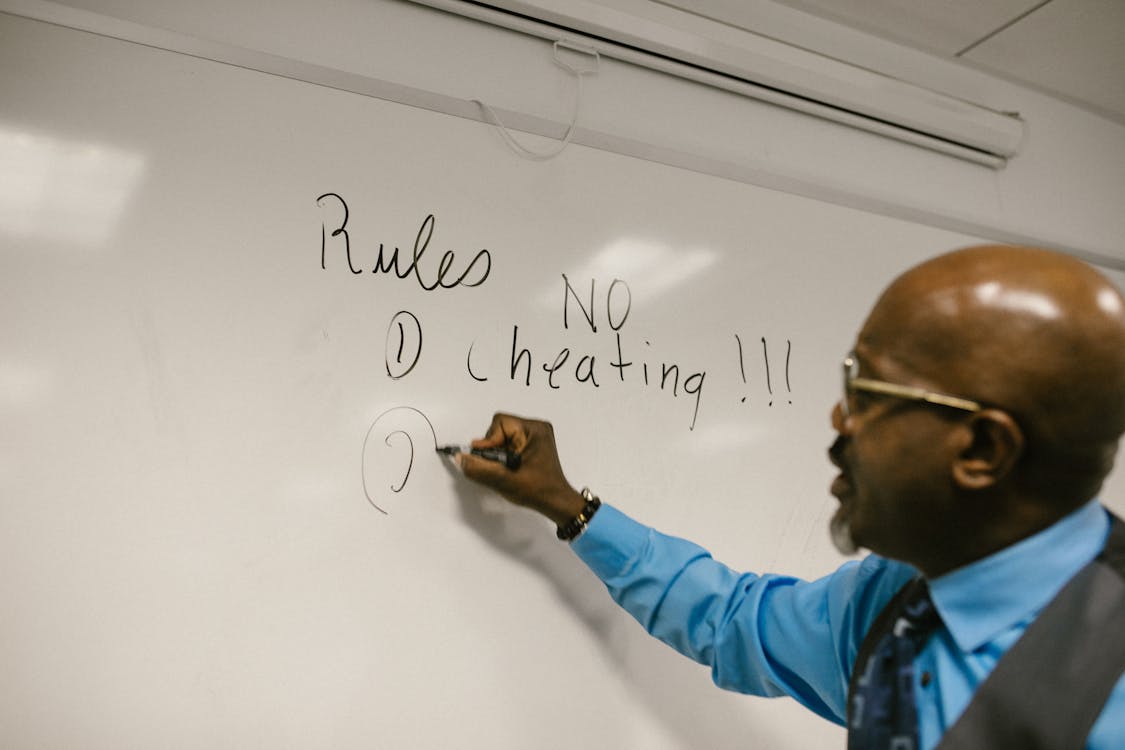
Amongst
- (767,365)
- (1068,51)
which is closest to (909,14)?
(1068,51)

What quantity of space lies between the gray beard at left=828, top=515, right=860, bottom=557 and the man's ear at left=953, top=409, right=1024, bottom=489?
110 millimetres

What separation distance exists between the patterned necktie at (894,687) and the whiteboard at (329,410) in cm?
36

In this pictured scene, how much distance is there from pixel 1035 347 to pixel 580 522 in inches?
18.8

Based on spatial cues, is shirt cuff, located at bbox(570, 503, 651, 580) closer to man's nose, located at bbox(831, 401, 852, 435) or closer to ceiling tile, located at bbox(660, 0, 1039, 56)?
man's nose, located at bbox(831, 401, 852, 435)

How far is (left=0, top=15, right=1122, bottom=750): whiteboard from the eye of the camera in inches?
28.2

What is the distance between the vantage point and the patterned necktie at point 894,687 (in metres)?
0.59

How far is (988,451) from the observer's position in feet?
1.91

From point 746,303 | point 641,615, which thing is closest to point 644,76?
point 746,303

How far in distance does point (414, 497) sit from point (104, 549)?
11.5 inches

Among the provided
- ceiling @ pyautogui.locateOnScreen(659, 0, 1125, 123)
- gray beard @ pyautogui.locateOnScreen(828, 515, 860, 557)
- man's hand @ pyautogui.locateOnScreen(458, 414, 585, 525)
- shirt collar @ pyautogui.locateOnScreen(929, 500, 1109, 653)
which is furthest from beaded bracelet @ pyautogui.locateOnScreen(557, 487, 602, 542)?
ceiling @ pyautogui.locateOnScreen(659, 0, 1125, 123)

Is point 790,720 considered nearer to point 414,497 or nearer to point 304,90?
point 414,497

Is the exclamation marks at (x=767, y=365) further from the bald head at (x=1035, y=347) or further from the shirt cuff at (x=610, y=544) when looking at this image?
the bald head at (x=1035, y=347)

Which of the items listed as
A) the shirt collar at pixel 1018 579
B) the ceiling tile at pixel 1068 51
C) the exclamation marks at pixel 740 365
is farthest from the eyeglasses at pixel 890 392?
the ceiling tile at pixel 1068 51

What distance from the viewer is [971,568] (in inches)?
23.9
